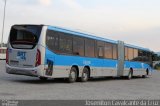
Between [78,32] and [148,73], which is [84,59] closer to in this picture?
[78,32]

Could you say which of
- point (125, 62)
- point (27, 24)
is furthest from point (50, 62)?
point (125, 62)

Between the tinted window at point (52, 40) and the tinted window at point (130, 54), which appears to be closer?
the tinted window at point (52, 40)

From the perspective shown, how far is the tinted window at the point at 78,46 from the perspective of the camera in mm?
22317

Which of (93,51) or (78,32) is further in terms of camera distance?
(93,51)

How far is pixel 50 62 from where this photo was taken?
65.0 feet

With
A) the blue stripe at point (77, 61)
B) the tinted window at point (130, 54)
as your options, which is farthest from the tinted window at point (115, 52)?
the tinted window at point (130, 54)

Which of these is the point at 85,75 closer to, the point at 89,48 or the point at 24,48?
the point at 89,48

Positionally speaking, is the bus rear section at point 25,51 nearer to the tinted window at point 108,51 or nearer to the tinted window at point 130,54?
the tinted window at point 108,51

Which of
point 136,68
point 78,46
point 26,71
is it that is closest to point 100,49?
point 78,46

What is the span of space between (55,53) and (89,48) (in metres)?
4.36

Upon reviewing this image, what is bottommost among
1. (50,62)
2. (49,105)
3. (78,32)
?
(49,105)

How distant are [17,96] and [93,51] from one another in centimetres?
1177

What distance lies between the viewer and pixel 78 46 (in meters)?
22.7

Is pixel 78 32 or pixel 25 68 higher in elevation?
pixel 78 32
